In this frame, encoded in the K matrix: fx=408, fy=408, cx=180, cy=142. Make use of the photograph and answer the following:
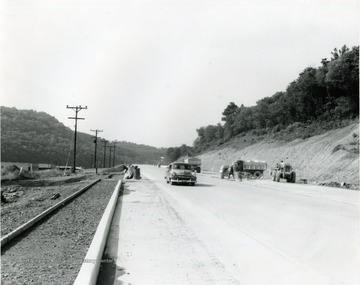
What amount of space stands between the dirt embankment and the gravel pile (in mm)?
27047

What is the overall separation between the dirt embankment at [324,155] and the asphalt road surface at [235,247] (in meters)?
23.5

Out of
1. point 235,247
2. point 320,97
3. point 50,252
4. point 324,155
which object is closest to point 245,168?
point 324,155

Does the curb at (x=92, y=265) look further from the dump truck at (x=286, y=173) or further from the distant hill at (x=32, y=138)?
the distant hill at (x=32, y=138)

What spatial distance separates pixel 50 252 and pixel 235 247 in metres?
3.51

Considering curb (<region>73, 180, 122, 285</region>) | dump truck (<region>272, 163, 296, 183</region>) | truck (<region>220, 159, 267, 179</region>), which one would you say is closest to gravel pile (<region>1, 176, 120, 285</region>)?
curb (<region>73, 180, 122, 285</region>)

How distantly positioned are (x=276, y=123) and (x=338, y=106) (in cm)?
2517

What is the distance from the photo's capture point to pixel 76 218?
490 inches

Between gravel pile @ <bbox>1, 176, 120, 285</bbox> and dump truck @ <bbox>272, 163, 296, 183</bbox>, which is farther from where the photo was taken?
dump truck @ <bbox>272, 163, 296, 183</bbox>

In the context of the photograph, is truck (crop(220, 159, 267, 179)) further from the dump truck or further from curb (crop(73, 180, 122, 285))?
curb (crop(73, 180, 122, 285))

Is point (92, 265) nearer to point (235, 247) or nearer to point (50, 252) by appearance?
point (50, 252)

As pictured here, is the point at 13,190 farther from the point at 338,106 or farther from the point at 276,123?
the point at 276,123

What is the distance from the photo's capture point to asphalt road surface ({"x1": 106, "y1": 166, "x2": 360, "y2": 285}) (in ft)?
20.0

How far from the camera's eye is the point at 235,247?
26.2 feet

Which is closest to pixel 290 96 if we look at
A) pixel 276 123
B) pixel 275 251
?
pixel 276 123
